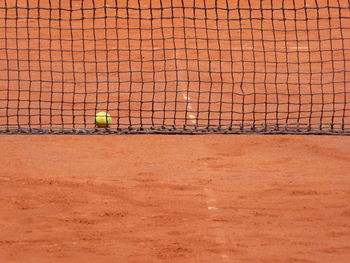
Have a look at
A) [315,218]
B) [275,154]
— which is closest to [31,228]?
[315,218]

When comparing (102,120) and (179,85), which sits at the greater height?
(179,85)

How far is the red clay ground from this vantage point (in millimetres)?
7305

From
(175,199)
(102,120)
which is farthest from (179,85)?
(175,199)

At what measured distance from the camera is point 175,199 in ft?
27.6

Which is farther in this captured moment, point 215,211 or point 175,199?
point 175,199

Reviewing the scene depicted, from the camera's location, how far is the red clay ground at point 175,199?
7.30 metres

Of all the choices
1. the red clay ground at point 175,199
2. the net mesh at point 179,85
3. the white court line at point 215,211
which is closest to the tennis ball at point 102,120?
the net mesh at point 179,85

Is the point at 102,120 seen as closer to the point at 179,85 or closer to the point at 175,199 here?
the point at 179,85

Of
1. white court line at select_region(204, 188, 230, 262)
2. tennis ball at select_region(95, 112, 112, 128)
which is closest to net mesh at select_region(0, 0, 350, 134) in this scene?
tennis ball at select_region(95, 112, 112, 128)

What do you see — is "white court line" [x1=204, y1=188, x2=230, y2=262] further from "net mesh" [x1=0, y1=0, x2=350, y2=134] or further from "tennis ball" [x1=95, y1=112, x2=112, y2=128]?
"tennis ball" [x1=95, y1=112, x2=112, y2=128]

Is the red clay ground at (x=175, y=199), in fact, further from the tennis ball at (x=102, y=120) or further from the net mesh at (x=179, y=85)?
the net mesh at (x=179, y=85)

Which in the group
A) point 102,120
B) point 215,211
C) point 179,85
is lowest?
point 215,211

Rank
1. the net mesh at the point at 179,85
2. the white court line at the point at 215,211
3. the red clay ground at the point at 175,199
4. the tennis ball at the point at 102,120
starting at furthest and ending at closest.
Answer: the net mesh at the point at 179,85
the tennis ball at the point at 102,120
the red clay ground at the point at 175,199
the white court line at the point at 215,211

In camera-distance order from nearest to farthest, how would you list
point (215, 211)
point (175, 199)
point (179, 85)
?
point (215, 211), point (175, 199), point (179, 85)
